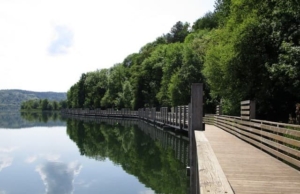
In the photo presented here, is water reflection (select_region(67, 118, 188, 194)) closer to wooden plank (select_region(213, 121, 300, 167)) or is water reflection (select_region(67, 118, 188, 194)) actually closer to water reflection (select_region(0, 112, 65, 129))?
wooden plank (select_region(213, 121, 300, 167))

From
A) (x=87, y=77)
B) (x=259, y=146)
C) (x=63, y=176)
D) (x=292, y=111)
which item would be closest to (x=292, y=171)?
(x=259, y=146)

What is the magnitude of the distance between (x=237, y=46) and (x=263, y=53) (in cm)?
160

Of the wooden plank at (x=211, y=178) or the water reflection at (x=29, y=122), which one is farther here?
the water reflection at (x=29, y=122)

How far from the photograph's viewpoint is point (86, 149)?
22.3 metres

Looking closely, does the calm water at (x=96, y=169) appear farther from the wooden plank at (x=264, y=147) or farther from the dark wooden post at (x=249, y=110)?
the dark wooden post at (x=249, y=110)

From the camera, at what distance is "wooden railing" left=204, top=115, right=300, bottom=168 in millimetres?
7082

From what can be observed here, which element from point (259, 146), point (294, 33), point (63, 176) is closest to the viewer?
point (259, 146)

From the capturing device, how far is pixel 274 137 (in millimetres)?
8555

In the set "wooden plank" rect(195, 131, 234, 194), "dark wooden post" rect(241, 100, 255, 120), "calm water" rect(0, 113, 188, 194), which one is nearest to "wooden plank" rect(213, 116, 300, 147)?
"dark wooden post" rect(241, 100, 255, 120)

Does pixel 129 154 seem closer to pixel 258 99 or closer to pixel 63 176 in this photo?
pixel 63 176

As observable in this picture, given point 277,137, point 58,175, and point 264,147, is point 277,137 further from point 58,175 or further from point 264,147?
point 58,175

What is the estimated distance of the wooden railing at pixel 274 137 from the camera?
7082 mm

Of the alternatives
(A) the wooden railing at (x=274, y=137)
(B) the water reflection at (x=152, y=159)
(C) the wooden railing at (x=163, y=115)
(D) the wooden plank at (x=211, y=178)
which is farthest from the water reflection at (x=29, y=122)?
(D) the wooden plank at (x=211, y=178)

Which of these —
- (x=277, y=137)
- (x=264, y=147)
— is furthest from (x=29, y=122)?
(x=277, y=137)
